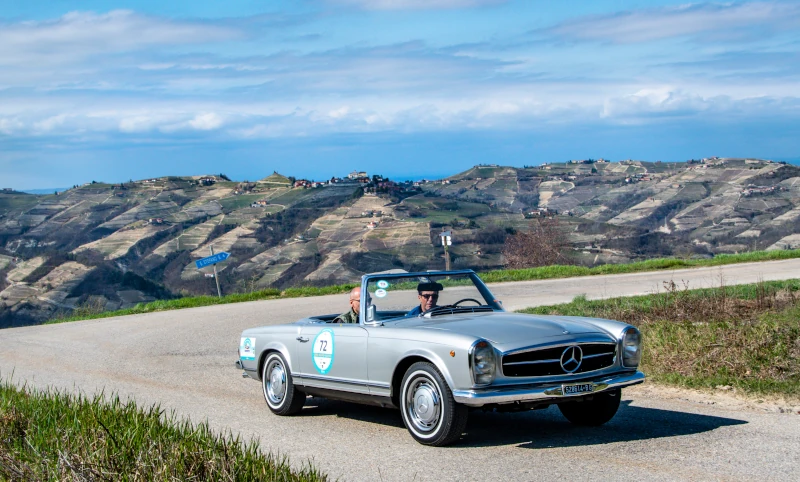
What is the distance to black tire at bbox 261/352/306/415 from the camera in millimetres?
8711

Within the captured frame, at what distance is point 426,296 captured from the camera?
8.22 metres

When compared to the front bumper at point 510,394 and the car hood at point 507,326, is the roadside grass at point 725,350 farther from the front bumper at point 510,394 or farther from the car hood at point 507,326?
the front bumper at point 510,394

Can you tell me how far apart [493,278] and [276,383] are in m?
17.8

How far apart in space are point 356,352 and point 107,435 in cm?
255

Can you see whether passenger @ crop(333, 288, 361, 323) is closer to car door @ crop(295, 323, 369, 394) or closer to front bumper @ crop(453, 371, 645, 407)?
car door @ crop(295, 323, 369, 394)

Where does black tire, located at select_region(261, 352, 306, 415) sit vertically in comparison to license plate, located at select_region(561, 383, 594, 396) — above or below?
below

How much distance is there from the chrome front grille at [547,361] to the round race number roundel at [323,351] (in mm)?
2051

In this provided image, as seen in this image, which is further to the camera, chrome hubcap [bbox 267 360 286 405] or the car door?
chrome hubcap [bbox 267 360 286 405]

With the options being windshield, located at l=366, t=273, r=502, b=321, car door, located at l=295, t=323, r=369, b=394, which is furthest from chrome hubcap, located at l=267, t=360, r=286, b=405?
windshield, located at l=366, t=273, r=502, b=321

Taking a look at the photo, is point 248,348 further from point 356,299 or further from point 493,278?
point 493,278

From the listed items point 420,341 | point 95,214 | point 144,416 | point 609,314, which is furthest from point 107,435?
point 95,214

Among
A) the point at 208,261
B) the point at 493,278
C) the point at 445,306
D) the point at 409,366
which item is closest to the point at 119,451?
the point at 409,366

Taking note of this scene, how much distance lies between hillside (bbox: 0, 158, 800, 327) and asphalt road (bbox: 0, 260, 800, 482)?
26817 mm

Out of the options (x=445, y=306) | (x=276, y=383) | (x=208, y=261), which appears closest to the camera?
(x=445, y=306)
